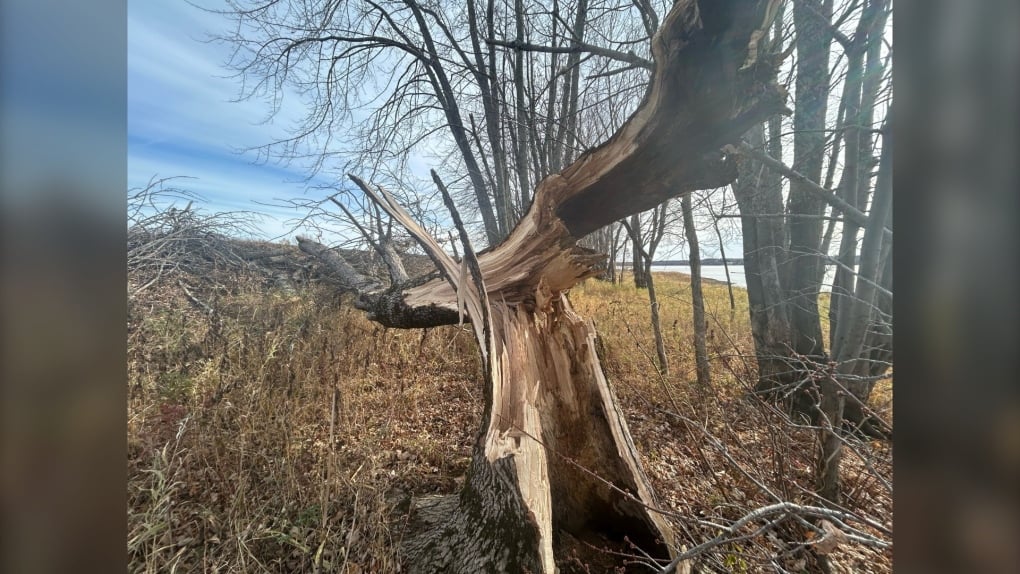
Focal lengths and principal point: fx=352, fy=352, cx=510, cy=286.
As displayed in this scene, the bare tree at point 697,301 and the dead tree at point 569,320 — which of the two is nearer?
the dead tree at point 569,320

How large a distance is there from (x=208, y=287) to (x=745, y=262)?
217 inches

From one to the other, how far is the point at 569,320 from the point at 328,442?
1761 millimetres

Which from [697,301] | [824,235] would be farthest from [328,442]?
[824,235]

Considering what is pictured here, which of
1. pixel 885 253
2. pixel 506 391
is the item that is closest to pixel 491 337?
pixel 506 391

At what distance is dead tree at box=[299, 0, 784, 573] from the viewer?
1334 millimetres

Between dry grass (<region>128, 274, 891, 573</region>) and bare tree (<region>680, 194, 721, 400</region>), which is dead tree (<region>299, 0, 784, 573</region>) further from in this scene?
bare tree (<region>680, 194, 721, 400</region>)

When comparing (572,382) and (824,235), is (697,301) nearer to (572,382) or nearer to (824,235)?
(824,235)

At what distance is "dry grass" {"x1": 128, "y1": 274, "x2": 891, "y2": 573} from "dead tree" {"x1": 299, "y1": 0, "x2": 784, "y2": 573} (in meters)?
0.33

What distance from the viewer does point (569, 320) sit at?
2.19 meters

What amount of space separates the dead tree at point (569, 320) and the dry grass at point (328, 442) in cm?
33

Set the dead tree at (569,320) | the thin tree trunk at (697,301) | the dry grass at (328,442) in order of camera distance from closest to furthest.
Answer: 1. the dead tree at (569,320)
2. the dry grass at (328,442)
3. the thin tree trunk at (697,301)

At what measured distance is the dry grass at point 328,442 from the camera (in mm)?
1647

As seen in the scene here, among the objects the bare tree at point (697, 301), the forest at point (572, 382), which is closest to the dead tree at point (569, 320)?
the forest at point (572, 382)

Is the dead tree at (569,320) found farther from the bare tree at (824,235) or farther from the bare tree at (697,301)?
the bare tree at (697,301)
